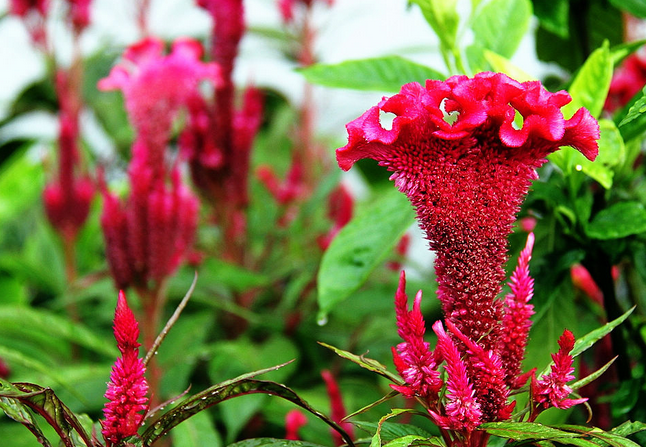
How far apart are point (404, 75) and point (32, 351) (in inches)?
40.0

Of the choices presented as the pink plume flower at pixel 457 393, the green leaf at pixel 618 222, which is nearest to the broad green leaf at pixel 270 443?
the pink plume flower at pixel 457 393

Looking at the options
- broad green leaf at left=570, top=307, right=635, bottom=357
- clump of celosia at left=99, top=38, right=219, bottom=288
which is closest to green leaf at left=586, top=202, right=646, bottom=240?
broad green leaf at left=570, top=307, right=635, bottom=357

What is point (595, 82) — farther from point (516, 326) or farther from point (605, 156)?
point (516, 326)

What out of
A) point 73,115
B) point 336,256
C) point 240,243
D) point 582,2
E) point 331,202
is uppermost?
point 582,2

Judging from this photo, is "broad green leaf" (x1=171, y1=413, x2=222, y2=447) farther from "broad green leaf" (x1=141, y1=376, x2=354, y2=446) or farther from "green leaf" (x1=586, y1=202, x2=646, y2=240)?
"green leaf" (x1=586, y1=202, x2=646, y2=240)

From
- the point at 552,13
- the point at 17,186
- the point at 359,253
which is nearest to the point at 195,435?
the point at 359,253

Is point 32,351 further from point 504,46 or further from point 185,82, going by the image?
point 504,46

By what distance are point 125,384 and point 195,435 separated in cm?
42

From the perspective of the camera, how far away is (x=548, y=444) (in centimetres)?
39

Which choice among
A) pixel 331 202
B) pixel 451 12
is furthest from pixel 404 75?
pixel 331 202

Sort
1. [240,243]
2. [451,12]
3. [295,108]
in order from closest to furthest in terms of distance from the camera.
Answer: [451,12]
[240,243]
[295,108]

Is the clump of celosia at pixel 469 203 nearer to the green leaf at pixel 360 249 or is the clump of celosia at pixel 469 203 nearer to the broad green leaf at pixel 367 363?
the broad green leaf at pixel 367 363

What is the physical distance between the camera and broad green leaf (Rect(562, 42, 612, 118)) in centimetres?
55

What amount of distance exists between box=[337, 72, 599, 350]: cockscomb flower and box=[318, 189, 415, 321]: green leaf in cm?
20
